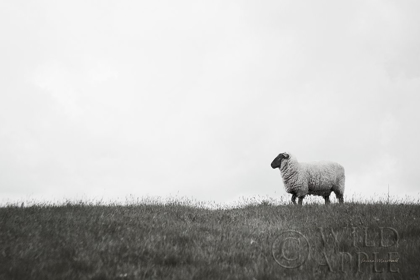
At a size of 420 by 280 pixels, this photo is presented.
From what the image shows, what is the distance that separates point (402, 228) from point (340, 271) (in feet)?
10.3

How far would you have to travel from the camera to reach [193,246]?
6262 millimetres

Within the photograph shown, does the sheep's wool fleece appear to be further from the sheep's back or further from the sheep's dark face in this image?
the sheep's dark face

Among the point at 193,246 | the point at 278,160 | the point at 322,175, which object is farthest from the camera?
the point at 322,175

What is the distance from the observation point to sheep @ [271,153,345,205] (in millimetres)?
14148

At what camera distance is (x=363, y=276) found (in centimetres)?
521

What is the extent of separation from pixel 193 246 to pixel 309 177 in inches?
377

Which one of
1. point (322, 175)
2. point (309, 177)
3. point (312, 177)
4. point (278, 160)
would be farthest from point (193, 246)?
point (322, 175)

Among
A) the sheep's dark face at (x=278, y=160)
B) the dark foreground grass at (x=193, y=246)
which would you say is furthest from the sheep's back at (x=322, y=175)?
the dark foreground grass at (x=193, y=246)

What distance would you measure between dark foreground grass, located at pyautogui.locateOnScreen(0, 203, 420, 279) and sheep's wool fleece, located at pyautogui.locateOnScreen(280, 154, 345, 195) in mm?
5176

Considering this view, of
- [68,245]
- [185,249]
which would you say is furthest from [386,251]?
[68,245]

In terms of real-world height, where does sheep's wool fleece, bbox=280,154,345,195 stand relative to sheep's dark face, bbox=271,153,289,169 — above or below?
below

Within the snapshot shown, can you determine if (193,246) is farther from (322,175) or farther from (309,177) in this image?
(322,175)

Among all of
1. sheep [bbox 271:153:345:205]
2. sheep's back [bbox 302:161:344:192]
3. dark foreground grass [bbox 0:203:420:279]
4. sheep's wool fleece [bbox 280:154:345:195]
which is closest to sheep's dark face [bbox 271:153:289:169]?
sheep [bbox 271:153:345:205]

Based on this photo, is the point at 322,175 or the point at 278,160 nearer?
the point at 278,160
